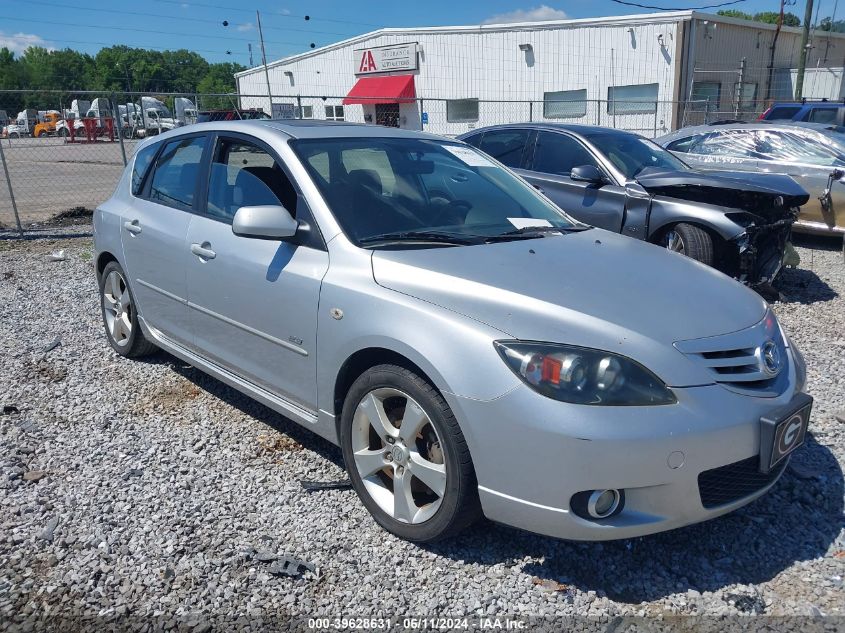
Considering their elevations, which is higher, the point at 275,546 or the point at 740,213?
the point at 740,213

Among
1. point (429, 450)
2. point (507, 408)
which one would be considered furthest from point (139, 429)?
point (507, 408)

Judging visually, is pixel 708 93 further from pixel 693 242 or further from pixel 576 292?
pixel 576 292

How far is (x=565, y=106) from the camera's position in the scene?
26.5 metres

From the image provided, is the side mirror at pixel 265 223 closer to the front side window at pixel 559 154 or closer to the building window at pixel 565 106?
the front side window at pixel 559 154

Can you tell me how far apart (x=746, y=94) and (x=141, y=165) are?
90.9 ft

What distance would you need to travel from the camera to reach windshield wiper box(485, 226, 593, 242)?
11.2 feet

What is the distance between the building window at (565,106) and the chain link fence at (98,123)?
5 cm

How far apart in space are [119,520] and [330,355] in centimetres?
127

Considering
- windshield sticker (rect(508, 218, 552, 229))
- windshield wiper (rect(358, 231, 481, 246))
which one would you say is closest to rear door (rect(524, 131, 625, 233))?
windshield sticker (rect(508, 218, 552, 229))

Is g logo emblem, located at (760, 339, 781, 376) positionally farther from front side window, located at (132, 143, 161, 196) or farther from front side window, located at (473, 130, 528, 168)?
front side window, located at (473, 130, 528, 168)

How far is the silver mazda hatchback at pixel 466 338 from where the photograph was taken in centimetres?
246

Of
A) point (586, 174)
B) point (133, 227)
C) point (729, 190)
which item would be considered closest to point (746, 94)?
point (729, 190)

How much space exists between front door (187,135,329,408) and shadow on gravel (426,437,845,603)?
1136 millimetres

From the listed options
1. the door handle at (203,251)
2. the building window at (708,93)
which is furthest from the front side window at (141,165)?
the building window at (708,93)
